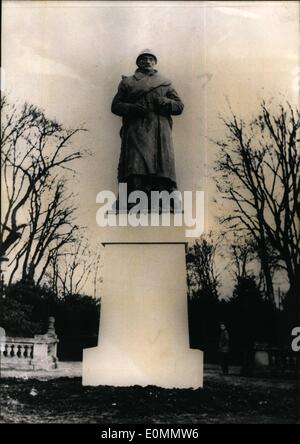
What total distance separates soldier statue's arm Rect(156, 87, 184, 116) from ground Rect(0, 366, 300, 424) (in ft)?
10.4

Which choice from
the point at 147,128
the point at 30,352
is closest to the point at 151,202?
the point at 147,128

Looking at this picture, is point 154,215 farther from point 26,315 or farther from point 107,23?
point 107,23

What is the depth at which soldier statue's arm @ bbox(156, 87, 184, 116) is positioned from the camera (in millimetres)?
6777

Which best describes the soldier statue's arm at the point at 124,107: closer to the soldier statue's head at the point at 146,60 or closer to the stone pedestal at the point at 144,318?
the soldier statue's head at the point at 146,60

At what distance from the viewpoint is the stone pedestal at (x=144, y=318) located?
20.3 ft

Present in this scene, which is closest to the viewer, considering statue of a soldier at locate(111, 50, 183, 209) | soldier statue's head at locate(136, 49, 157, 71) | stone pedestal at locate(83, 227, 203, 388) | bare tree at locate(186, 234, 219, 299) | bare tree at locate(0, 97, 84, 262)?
stone pedestal at locate(83, 227, 203, 388)

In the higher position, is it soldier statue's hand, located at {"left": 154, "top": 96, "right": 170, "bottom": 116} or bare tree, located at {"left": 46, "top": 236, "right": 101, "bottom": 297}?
A: soldier statue's hand, located at {"left": 154, "top": 96, "right": 170, "bottom": 116}

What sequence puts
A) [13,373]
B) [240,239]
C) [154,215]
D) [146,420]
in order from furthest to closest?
[240,239], [13,373], [154,215], [146,420]

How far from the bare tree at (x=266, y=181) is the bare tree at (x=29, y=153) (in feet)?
6.98

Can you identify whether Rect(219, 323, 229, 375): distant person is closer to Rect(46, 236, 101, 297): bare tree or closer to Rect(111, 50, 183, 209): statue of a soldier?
Rect(46, 236, 101, 297): bare tree

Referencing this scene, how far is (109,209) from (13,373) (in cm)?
232

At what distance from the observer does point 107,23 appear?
7641 millimetres

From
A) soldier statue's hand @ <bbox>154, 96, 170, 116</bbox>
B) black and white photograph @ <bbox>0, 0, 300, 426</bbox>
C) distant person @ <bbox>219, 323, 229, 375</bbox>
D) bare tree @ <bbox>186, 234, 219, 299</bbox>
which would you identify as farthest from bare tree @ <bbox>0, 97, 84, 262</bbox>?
distant person @ <bbox>219, 323, 229, 375</bbox>

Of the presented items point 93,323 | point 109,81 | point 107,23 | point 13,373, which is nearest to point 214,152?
point 109,81
